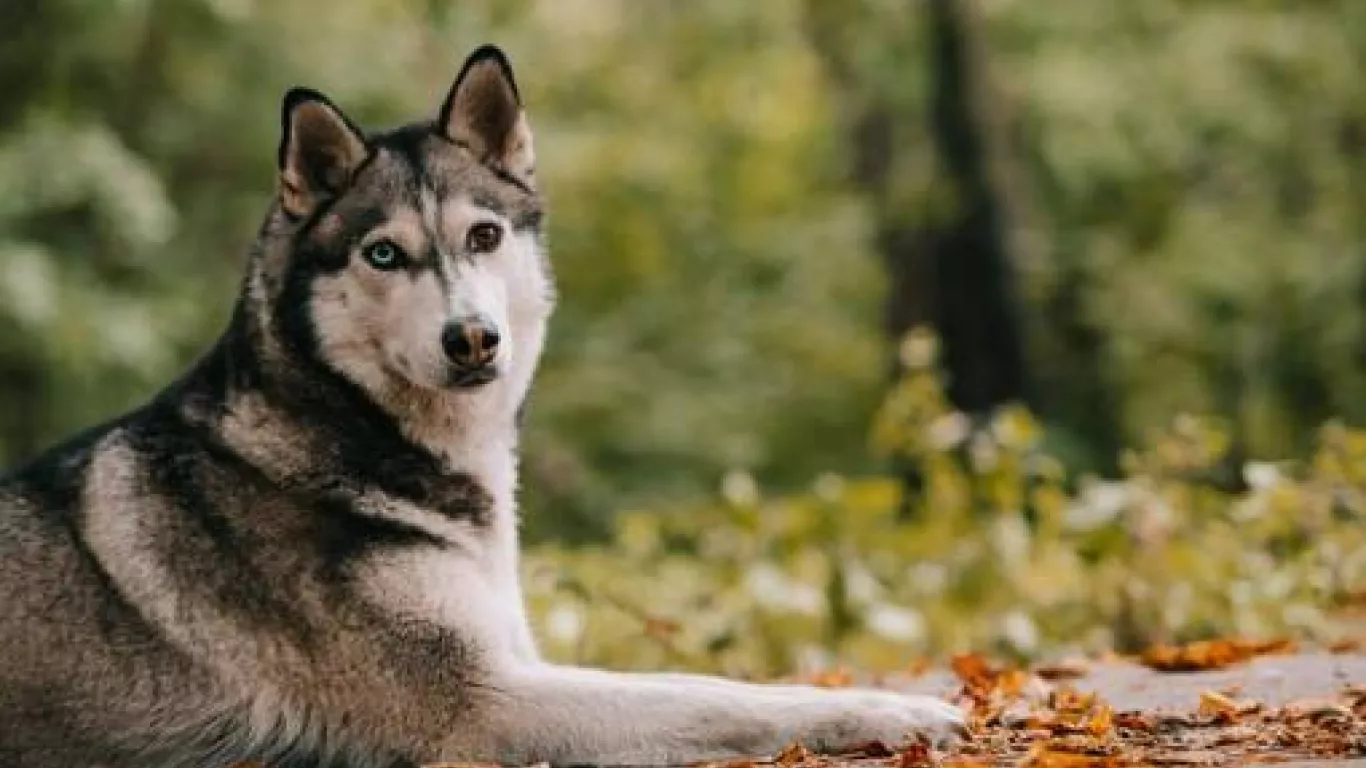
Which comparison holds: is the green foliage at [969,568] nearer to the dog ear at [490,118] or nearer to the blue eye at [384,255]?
the dog ear at [490,118]

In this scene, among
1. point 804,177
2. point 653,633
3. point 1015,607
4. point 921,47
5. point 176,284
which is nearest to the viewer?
point 653,633

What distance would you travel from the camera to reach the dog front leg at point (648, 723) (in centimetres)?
389

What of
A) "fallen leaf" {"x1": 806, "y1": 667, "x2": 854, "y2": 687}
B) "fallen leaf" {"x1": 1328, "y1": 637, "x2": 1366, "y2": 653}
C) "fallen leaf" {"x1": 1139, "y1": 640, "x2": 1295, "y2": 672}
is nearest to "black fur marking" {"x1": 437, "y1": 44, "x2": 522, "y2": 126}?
"fallen leaf" {"x1": 806, "y1": 667, "x2": 854, "y2": 687}

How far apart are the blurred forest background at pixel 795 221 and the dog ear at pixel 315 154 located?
13.8ft

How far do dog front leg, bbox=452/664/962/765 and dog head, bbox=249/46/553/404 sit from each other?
2.28 feet

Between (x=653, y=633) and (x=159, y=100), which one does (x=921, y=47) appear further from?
(x=653, y=633)

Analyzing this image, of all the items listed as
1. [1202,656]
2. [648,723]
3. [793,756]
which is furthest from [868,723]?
[1202,656]

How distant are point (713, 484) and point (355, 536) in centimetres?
1032

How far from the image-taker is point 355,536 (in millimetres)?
4059

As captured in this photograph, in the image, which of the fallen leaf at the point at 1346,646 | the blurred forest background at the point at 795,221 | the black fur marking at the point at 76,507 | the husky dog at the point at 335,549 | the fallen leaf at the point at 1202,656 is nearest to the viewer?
the husky dog at the point at 335,549

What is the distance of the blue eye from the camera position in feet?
13.5

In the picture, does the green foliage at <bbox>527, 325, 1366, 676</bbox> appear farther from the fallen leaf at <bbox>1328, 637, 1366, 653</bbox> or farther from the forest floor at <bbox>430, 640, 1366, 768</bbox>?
the forest floor at <bbox>430, 640, 1366, 768</bbox>

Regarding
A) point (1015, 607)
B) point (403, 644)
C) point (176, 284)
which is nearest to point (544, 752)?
point (403, 644)

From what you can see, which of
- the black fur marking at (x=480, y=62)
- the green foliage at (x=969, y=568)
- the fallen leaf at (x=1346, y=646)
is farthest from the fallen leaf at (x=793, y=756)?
the fallen leaf at (x=1346, y=646)
